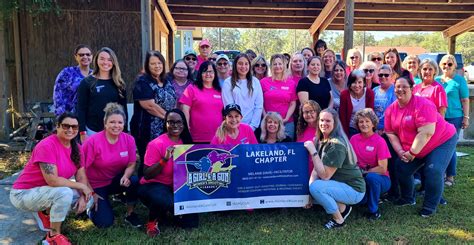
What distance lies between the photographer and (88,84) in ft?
14.5

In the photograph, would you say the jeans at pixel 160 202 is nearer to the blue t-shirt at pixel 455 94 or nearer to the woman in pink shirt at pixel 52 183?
the woman in pink shirt at pixel 52 183

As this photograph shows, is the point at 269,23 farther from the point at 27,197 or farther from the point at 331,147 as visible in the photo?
the point at 27,197

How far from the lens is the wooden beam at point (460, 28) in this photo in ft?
36.7

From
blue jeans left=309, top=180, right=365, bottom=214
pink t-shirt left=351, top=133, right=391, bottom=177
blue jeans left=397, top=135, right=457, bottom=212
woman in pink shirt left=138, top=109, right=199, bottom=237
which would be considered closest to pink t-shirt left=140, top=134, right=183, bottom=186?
woman in pink shirt left=138, top=109, right=199, bottom=237

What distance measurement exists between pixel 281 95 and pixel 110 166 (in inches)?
86.3

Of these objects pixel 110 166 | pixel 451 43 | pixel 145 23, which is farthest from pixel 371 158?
pixel 451 43

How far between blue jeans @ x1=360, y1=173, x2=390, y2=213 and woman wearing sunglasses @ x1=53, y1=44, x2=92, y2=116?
11.5 feet

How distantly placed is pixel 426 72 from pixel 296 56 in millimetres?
1618

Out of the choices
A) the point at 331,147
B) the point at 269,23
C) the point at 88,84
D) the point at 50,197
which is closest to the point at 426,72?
the point at 331,147

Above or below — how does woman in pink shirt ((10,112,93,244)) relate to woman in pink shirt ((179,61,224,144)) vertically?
below

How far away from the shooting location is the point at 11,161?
6.82m

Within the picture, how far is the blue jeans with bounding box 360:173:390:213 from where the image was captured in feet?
14.2

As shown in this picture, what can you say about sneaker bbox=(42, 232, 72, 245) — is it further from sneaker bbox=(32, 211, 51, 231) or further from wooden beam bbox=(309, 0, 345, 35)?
wooden beam bbox=(309, 0, 345, 35)

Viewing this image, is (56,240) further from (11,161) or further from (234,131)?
(11,161)
